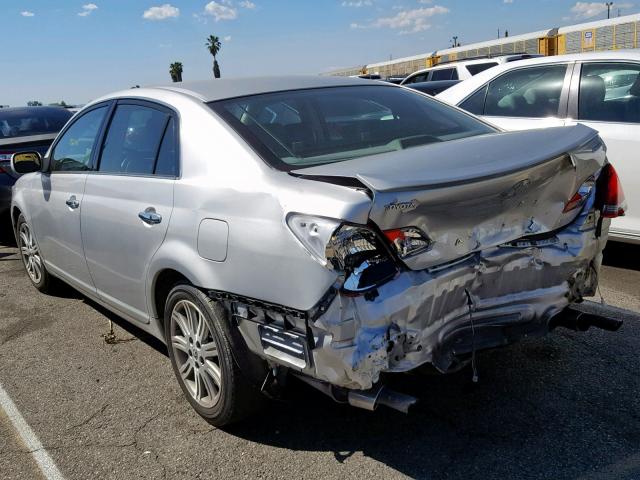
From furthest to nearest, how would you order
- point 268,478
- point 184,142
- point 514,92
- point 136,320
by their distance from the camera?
point 514,92 → point 136,320 → point 184,142 → point 268,478

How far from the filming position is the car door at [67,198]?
4.21 m

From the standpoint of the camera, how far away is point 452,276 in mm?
2543

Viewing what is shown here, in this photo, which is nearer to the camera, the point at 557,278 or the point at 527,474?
the point at 527,474

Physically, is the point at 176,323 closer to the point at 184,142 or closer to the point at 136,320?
the point at 136,320

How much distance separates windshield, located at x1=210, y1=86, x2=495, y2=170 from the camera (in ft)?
9.82

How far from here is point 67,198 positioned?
433 cm

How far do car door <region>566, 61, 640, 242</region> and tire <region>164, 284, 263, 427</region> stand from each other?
11.4 feet

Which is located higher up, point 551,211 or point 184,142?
point 184,142

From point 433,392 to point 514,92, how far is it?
11.8 ft

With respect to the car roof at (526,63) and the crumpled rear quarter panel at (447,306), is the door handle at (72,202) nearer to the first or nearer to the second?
the crumpled rear quarter panel at (447,306)

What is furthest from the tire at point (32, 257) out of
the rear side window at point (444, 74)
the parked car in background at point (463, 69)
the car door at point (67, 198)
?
the rear side window at point (444, 74)

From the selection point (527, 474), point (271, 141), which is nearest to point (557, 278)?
point (527, 474)

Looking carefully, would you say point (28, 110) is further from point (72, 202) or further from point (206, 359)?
point (206, 359)

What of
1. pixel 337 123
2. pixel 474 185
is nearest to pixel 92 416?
pixel 337 123
